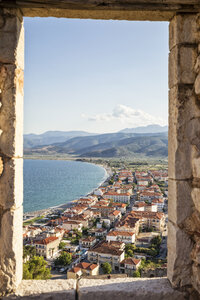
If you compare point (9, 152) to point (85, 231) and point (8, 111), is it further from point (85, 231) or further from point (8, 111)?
point (85, 231)

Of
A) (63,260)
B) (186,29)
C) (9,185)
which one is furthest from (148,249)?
(186,29)

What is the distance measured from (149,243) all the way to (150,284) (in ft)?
75.1

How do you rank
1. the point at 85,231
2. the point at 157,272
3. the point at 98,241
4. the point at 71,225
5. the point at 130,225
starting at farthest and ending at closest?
1. the point at 71,225
2. the point at 85,231
3. the point at 130,225
4. the point at 98,241
5. the point at 157,272

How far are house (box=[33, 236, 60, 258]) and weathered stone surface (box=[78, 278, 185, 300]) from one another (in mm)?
20368

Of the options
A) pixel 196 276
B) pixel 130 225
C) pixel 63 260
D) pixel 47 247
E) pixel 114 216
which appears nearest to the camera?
pixel 196 276

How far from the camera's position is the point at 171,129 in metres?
2.17

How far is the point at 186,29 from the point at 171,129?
0.79 meters

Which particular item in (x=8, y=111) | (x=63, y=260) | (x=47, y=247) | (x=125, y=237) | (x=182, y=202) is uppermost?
(x=8, y=111)

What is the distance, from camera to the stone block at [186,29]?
2109 millimetres

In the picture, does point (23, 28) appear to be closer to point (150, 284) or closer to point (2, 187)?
point (2, 187)

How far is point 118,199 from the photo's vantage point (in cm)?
4506

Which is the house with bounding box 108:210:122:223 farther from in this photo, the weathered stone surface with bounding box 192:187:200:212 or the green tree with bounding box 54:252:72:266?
the weathered stone surface with bounding box 192:187:200:212

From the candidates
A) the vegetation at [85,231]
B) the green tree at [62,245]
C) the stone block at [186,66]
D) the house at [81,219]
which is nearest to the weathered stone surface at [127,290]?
the stone block at [186,66]

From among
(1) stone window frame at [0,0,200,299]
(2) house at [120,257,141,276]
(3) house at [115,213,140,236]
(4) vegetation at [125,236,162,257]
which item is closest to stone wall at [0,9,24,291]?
(1) stone window frame at [0,0,200,299]
